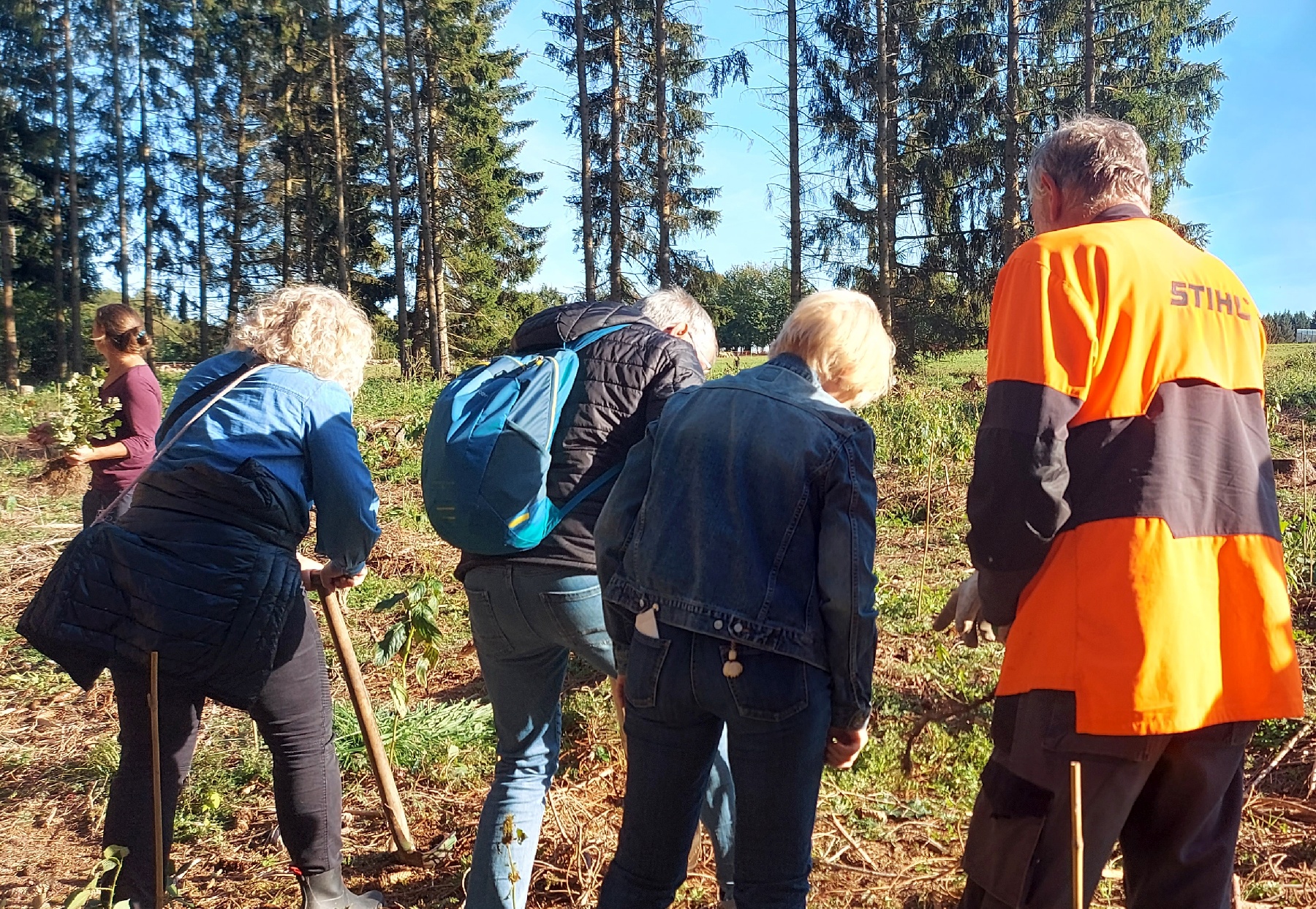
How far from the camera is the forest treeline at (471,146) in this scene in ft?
66.7

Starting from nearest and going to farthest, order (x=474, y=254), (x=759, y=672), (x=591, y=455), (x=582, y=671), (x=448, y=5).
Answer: (x=759, y=672)
(x=591, y=455)
(x=582, y=671)
(x=448, y=5)
(x=474, y=254)

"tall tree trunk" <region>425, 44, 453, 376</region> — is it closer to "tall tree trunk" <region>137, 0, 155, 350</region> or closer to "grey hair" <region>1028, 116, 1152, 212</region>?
"tall tree trunk" <region>137, 0, 155, 350</region>

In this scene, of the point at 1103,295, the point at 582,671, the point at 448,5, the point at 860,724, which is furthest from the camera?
the point at 448,5

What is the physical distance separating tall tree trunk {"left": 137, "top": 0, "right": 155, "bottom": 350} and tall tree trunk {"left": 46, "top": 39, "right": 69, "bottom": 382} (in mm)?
2081

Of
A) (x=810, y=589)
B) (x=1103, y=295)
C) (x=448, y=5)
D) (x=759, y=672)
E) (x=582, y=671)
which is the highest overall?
(x=448, y=5)

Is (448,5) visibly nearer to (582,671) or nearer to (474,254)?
(474,254)

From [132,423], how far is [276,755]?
2400 millimetres

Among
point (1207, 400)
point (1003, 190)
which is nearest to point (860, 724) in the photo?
point (1207, 400)

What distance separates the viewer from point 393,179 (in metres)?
23.8

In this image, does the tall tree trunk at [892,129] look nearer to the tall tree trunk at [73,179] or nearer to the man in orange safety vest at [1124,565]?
the man in orange safety vest at [1124,565]

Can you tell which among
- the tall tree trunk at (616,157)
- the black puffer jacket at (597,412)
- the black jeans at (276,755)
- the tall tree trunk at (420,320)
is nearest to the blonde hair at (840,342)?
the black puffer jacket at (597,412)

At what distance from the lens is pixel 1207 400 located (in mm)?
1705

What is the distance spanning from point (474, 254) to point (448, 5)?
6.42m

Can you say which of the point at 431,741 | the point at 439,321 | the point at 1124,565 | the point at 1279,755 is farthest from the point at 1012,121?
the point at 1124,565
